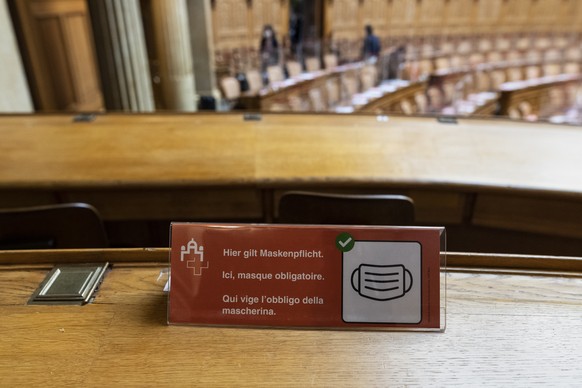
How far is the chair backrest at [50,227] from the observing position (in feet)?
4.25

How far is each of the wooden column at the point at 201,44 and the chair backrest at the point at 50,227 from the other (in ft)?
18.5

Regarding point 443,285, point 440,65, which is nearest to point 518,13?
point 440,65

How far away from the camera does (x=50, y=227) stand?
1.34m

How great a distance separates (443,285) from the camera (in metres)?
0.74

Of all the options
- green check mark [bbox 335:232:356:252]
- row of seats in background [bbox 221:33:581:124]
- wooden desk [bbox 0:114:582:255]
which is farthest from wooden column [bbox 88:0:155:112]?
green check mark [bbox 335:232:356:252]

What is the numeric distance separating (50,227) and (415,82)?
5587 millimetres

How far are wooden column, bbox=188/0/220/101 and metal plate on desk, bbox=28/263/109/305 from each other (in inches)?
243

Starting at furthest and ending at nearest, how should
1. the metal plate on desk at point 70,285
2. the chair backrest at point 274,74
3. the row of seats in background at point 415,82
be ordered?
the chair backrest at point 274,74
the row of seats in background at point 415,82
the metal plate on desk at point 70,285

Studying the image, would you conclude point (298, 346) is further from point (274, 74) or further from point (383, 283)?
point (274, 74)

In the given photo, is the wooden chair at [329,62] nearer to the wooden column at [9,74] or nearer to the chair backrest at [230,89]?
the chair backrest at [230,89]

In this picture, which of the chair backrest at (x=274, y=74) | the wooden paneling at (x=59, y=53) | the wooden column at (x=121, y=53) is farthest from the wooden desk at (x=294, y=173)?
the chair backrest at (x=274, y=74)

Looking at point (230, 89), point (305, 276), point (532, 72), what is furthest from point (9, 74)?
point (532, 72)

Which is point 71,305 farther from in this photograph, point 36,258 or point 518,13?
point 518,13

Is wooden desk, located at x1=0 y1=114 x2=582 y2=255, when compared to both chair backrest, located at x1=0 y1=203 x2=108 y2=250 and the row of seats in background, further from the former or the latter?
the row of seats in background
